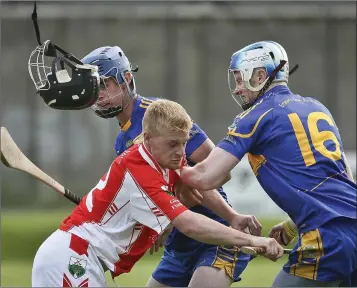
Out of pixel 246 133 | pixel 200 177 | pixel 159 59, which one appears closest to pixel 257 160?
pixel 246 133

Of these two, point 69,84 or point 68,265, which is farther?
point 69,84

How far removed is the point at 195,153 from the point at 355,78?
1409 cm

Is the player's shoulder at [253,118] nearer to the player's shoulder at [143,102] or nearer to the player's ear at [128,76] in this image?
the player's shoulder at [143,102]

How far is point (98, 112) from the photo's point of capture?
520cm

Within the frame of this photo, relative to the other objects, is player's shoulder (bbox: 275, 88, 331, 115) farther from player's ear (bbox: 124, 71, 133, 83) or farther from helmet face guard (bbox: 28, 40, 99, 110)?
player's ear (bbox: 124, 71, 133, 83)

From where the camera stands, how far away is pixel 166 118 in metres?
3.94

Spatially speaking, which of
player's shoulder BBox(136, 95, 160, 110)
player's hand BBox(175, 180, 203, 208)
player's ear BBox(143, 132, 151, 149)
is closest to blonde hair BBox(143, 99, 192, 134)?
player's ear BBox(143, 132, 151, 149)

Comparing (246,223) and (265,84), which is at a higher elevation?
(265,84)

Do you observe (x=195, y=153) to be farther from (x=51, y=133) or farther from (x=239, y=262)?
(x=51, y=133)

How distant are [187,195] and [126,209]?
55 centimetres

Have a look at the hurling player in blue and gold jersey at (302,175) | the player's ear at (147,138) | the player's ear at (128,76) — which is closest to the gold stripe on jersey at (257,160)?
the hurling player in blue and gold jersey at (302,175)

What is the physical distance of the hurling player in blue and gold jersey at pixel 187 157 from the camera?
16.0 feet

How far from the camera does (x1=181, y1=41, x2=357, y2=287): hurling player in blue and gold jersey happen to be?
13.8 ft

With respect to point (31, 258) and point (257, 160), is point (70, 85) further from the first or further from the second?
point (31, 258)
